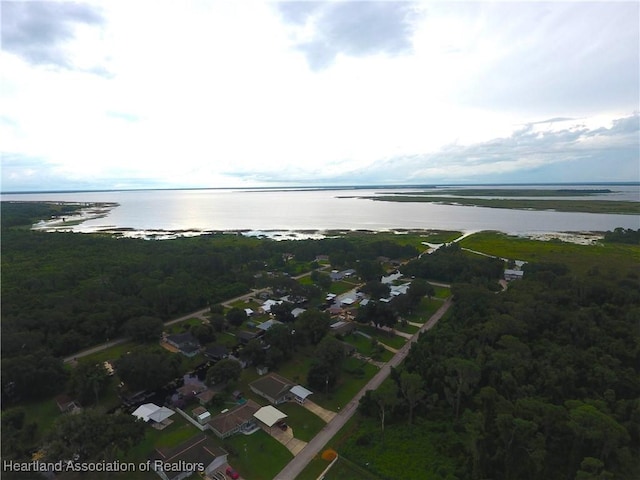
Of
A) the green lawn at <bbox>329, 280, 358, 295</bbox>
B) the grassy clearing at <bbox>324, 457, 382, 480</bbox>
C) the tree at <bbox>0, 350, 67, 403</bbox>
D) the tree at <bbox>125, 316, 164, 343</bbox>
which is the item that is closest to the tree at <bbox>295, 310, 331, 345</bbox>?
the grassy clearing at <bbox>324, 457, 382, 480</bbox>

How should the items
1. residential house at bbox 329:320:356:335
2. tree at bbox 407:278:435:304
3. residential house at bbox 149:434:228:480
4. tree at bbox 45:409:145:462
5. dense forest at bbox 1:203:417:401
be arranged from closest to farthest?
tree at bbox 45:409:145:462 < residential house at bbox 149:434:228:480 < dense forest at bbox 1:203:417:401 < residential house at bbox 329:320:356:335 < tree at bbox 407:278:435:304

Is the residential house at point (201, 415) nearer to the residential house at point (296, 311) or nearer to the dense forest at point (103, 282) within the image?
the dense forest at point (103, 282)

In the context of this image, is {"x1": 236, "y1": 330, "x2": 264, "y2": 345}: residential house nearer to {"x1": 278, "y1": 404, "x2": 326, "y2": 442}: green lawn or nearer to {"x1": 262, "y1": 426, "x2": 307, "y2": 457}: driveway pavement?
{"x1": 278, "y1": 404, "x2": 326, "y2": 442}: green lawn

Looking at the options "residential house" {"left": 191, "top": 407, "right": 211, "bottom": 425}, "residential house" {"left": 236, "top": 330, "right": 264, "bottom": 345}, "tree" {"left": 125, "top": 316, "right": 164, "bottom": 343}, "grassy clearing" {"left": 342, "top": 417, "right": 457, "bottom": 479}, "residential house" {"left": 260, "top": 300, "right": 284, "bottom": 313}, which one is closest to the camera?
"grassy clearing" {"left": 342, "top": 417, "right": 457, "bottom": 479}

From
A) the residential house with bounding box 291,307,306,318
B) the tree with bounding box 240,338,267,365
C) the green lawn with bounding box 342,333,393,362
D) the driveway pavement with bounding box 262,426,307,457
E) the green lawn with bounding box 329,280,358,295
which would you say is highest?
the tree with bounding box 240,338,267,365

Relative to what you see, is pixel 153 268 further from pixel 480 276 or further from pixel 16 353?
pixel 480 276

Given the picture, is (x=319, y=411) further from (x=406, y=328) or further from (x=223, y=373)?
(x=406, y=328)
